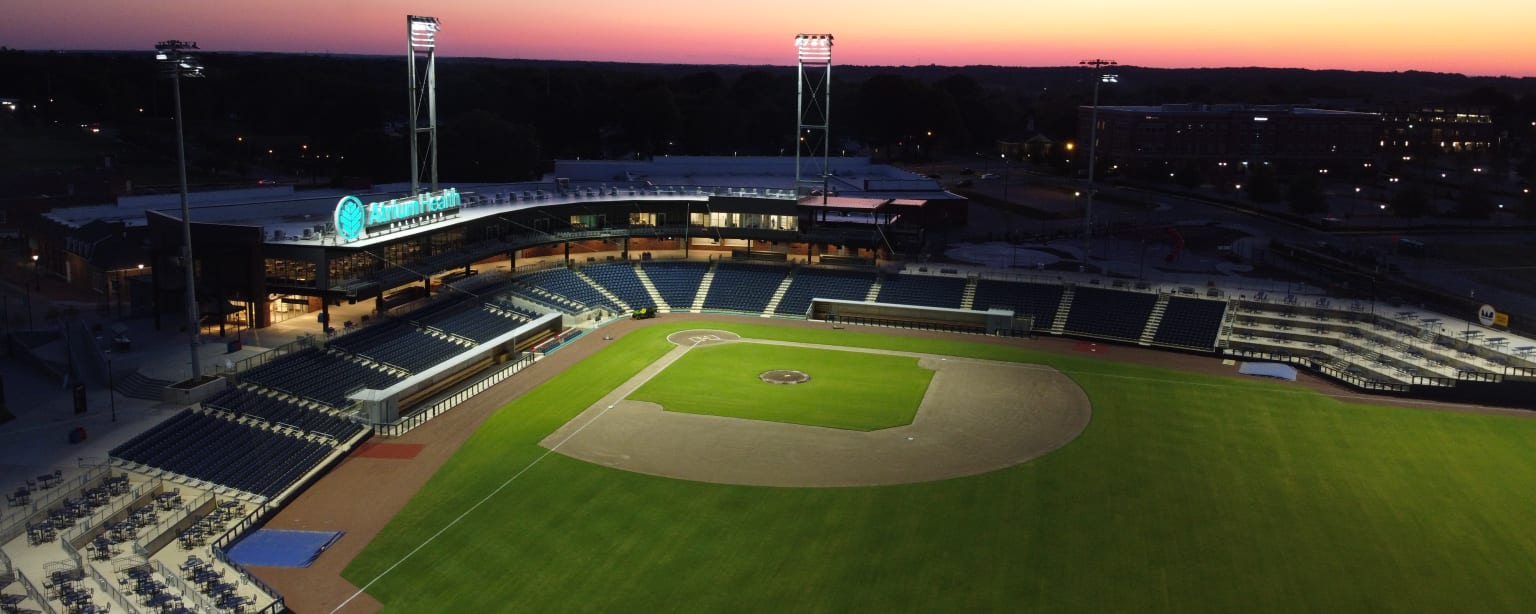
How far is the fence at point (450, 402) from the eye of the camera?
45.0 metres

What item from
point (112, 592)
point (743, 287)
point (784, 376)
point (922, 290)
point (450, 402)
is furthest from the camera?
point (743, 287)

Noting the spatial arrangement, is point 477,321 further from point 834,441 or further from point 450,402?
point 834,441

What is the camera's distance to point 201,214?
2469 inches

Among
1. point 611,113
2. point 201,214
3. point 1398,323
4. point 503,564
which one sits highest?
point 611,113

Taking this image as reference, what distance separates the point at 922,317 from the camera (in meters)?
69.8

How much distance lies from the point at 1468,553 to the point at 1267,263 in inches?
2212

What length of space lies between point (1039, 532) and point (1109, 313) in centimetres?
3562

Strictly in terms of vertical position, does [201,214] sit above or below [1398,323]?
above

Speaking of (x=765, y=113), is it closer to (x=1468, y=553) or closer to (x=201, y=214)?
(x=201, y=214)

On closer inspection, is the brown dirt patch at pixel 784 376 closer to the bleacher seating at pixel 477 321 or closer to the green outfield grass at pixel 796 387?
the green outfield grass at pixel 796 387

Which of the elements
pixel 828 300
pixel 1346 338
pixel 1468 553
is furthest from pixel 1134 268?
pixel 1468 553

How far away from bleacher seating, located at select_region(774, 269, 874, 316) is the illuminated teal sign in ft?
78.8

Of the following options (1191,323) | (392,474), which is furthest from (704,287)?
(392,474)

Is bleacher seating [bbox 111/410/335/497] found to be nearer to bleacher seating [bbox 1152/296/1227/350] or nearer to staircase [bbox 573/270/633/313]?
staircase [bbox 573/270/633/313]
